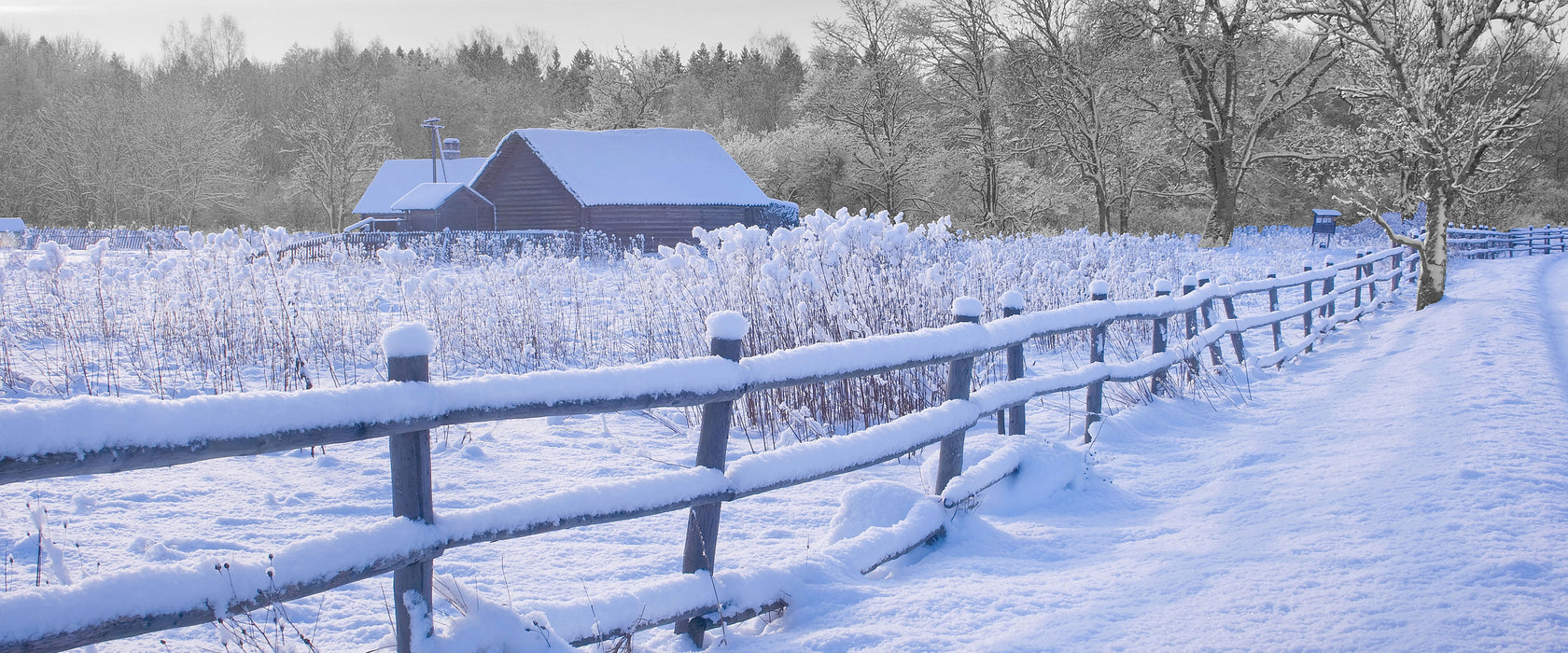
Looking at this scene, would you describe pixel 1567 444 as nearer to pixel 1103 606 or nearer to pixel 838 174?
pixel 1103 606

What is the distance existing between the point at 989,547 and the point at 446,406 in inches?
98.6

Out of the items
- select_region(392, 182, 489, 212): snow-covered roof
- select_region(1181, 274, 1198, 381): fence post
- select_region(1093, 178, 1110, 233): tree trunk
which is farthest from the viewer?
select_region(392, 182, 489, 212): snow-covered roof

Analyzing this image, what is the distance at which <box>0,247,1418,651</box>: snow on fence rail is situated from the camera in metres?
1.89


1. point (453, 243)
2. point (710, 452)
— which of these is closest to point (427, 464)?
point (710, 452)

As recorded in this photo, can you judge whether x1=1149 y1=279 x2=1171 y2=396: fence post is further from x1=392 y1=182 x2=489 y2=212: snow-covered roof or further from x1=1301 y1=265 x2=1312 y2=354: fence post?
x1=392 y1=182 x2=489 y2=212: snow-covered roof

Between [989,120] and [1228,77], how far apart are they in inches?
336

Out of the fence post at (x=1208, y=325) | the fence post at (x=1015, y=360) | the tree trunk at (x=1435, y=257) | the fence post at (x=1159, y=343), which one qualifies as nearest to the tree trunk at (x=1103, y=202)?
the tree trunk at (x=1435, y=257)

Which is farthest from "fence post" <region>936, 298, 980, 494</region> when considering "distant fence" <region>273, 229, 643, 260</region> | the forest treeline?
"distant fence" <region>273, 229, 643, 260</region>

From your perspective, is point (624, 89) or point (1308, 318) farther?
point (624, 89)

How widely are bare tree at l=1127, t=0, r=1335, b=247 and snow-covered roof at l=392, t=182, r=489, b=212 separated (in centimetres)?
2384

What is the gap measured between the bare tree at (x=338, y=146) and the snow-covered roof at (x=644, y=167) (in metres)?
27.0

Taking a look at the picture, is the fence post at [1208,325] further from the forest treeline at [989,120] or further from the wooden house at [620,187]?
the wooden house at [620,187]

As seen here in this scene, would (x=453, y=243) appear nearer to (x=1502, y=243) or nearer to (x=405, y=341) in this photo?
(x=405, y=341)

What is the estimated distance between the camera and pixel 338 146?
52.9 m
